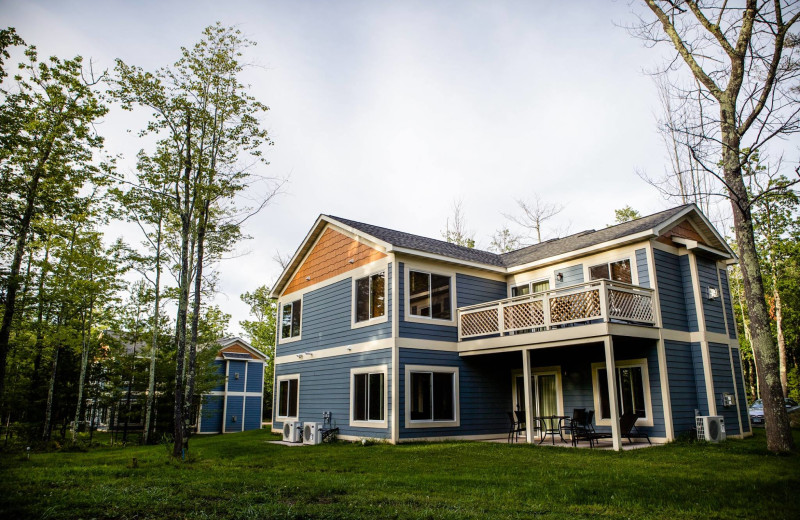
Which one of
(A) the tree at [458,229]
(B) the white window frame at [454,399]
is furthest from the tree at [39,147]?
(A) the tree at [458,229]

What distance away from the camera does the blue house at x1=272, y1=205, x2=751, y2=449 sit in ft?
40.0

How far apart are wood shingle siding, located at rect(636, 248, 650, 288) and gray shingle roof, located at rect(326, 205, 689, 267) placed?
0.59 meters

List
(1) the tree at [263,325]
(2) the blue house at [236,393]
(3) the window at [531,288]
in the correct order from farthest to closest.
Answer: (1) the tree at [263,325]
(2) the blue house at [236,393]
(3) the window at [531,288]

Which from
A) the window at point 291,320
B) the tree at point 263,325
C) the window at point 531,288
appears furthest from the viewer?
the tree at point 263,325

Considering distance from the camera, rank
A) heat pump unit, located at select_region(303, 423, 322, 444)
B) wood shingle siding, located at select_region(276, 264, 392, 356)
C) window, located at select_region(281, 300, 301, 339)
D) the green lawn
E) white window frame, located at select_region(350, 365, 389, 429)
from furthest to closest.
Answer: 1. window, located at select_region(281, 300, 301, 339)
2. heat pump unit, located at select_region(303, 423, 322, 444)
3. wood shingle siding, located at select_region(276, 264, 392, 356)
4. white window frame, located at select_region(350, 365, 389, 429)
5. the green lawn

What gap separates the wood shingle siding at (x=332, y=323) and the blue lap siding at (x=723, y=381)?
8.73 m

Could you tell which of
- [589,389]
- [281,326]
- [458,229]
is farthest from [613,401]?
[458,229]

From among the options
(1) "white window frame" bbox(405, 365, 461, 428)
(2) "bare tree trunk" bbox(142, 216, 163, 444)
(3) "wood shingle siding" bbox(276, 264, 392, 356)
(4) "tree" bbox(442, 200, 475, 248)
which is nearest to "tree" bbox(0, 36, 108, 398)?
(2) "bare tree trunk" bbox(142, 216, 163, 444)

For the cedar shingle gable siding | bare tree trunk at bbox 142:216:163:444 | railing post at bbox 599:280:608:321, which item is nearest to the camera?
railing post at bbox 599:280:608:321

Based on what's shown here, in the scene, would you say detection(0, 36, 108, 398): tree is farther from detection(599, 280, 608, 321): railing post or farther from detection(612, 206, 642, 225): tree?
detection(612, 206, 642, 225): tree

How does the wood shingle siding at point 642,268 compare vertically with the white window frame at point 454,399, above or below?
above

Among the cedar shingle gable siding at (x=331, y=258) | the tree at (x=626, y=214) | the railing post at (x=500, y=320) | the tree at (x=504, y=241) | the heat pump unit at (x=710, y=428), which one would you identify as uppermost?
the tree at (x=626, y=214)

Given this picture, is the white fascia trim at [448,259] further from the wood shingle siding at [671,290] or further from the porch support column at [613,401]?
the porch support column at [613,401]

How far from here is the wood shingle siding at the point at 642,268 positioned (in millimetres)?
12625
